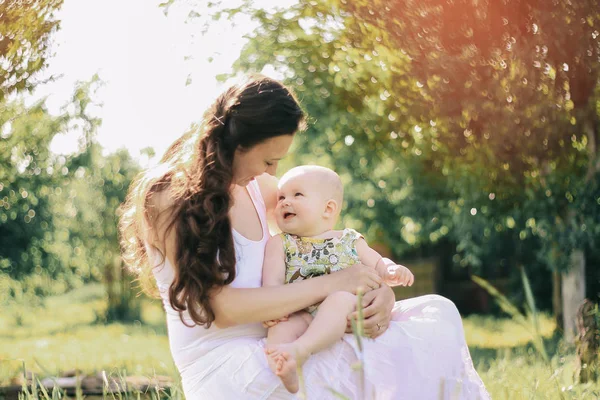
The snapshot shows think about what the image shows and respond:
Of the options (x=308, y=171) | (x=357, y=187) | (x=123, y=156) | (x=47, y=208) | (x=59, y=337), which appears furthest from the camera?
(x=123, y=156)

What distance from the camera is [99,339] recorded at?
14.3 m

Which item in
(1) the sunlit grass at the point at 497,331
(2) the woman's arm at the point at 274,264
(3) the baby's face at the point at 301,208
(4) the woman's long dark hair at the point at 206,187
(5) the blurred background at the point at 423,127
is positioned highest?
(4) the woman's long dark hair at the point at 206,187

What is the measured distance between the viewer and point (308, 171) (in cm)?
300

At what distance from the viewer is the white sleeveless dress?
8.30 ft

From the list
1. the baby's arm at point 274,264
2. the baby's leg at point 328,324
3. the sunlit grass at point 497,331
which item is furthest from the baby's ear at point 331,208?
the sunlit grass at point 497,331

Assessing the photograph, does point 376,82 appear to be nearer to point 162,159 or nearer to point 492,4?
point 492,4

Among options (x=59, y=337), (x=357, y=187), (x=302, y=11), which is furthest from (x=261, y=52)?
(x=59, y=337)

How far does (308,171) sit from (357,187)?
30.6 ft

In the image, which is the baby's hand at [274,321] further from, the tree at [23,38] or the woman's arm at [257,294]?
the tree at [23,38]

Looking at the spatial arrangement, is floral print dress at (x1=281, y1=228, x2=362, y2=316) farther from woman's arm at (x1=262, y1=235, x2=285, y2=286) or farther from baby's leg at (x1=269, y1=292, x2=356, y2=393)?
baby's leg at (x1=269, y1=292, x2=356, y2=393)

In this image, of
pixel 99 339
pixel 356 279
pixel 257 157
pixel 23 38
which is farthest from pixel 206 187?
pixel 99 339

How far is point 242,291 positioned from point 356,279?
1.38ft

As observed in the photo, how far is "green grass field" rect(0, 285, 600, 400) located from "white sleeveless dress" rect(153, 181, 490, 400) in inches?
59.6

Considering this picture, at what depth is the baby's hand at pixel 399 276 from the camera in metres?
2.82
